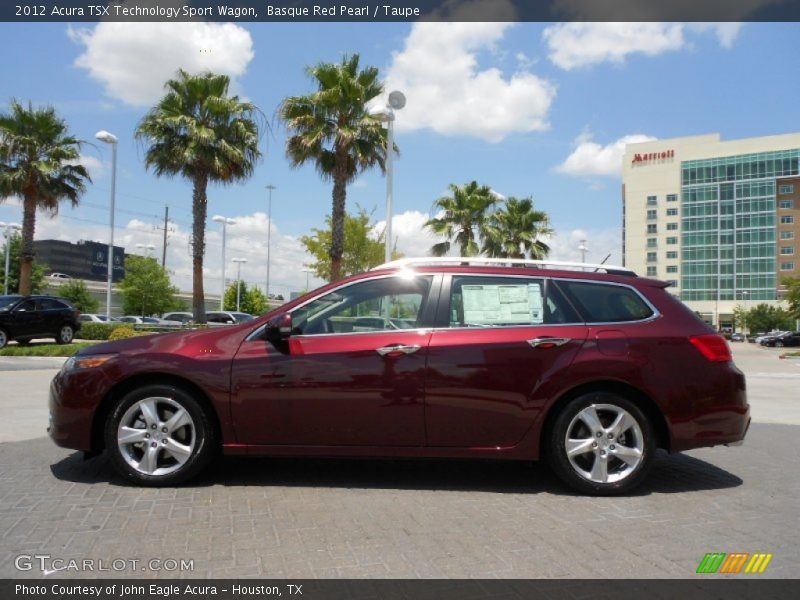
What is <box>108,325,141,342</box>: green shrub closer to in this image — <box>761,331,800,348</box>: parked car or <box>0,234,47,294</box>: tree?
<box>0,234,47,294</box>: tree

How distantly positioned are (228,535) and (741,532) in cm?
300

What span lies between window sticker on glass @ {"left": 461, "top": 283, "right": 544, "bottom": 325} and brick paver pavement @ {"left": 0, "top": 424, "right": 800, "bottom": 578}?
4.01ft

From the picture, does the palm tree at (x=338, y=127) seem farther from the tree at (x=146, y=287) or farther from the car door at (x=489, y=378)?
the tree at (x=146, y=287)

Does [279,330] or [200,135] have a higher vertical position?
[200,135]

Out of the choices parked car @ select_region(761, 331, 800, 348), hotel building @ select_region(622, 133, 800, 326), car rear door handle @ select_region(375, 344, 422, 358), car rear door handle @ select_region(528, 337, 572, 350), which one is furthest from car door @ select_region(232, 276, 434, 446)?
hotel building @ select_region(622, 133, 800, 326)

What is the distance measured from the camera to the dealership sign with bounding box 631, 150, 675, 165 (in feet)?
345

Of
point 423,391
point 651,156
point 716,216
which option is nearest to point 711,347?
point 423,391

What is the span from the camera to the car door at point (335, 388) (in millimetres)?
4691

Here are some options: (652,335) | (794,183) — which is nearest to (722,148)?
(794,183)

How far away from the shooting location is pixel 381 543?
3.80m

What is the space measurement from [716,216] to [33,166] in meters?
95.6

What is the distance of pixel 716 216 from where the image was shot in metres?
101

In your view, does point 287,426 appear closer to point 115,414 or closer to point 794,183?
point 115,414

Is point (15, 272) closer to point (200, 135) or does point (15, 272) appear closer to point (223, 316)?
point (223, 316)
